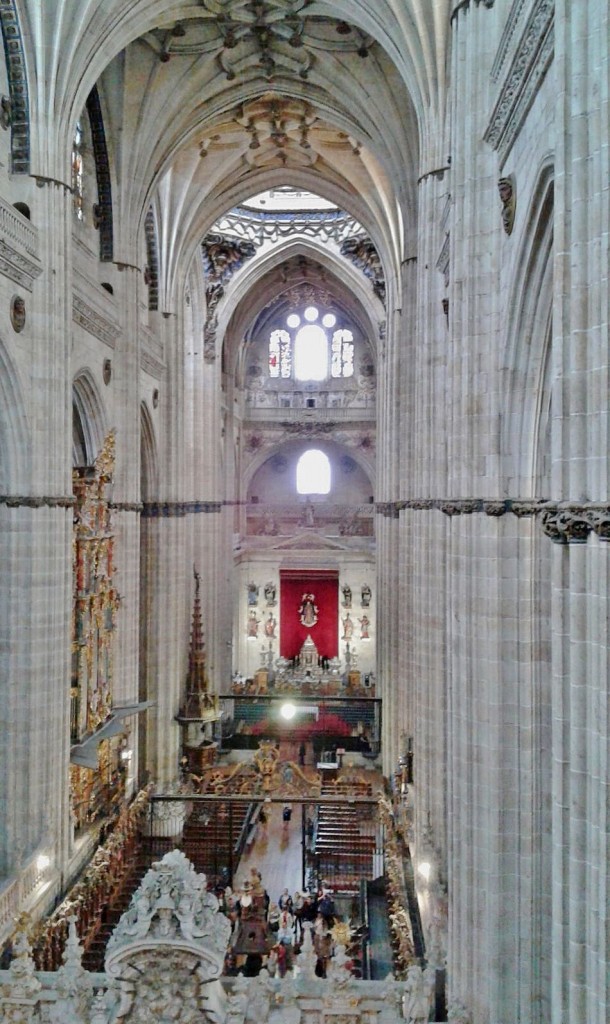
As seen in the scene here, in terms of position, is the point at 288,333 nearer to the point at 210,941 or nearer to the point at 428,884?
the point at 428,884

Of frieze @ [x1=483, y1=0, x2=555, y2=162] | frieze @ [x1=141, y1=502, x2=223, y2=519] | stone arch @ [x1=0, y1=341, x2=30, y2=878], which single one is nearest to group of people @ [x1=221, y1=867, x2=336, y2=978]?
stone arch @ [x1=0, y1=341, x2=30, y2=878]

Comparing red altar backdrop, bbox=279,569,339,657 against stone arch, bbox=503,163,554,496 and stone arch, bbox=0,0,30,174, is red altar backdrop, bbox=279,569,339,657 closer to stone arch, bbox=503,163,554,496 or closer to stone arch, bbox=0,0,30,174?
stone arch, bbox=0,0,30,174

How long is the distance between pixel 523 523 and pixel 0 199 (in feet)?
29.5

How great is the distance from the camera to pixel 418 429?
15516 mm

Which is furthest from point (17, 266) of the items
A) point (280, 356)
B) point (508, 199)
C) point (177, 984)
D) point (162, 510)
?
point (280, 356)

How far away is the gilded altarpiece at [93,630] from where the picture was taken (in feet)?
53.7

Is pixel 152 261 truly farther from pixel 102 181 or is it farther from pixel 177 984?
pixel 177 984

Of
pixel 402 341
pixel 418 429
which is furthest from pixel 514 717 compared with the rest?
pixel 402 341

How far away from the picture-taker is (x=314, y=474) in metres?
42.5

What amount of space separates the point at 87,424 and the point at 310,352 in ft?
77.8

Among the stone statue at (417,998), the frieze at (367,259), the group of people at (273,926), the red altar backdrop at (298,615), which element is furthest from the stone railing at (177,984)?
the red altar backdrop at (298,615)

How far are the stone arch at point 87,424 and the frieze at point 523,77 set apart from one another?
11110mm

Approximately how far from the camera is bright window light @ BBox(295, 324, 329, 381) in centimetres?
4053

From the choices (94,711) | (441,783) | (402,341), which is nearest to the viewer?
(441,783)
